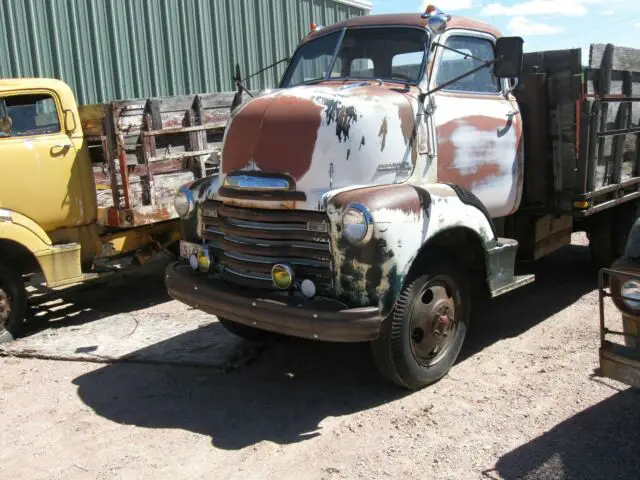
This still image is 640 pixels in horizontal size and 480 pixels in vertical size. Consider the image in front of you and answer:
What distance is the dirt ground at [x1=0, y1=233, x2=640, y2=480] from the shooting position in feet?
11.5

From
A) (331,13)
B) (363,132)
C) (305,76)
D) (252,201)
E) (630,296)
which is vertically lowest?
(630,296)

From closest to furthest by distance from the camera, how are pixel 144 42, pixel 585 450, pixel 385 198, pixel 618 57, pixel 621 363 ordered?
pixel 621 363 < pixel 585 450 < pixel 385 198 < pixel 618 57 < pixel 144 42

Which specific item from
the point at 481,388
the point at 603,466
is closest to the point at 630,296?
the point at 603,466

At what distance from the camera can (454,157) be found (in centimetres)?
470

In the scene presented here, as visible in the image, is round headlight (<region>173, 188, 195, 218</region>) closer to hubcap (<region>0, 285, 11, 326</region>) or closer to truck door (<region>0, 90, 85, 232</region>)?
truck door (<region>0, 90, 85, 232</region>)

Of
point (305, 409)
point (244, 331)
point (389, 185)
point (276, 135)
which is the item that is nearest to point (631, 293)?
point (389, 185)

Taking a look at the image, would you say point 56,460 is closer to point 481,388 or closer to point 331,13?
point 481,388

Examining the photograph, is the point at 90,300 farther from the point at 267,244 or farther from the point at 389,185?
the point at 389,185

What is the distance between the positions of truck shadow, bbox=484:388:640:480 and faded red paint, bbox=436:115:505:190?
175 centimetres

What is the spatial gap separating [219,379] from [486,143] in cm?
261

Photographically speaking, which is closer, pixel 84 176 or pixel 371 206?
pixel 371 206

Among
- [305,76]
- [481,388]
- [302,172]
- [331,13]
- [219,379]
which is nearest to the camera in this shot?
[302,172]

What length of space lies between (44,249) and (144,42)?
5472mm

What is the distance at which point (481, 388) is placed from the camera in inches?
170
